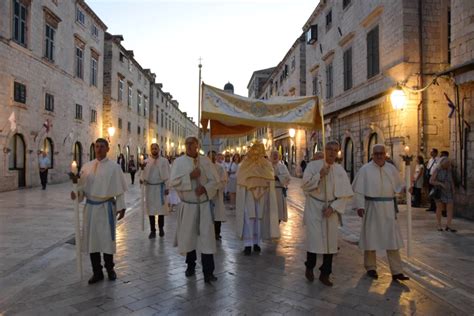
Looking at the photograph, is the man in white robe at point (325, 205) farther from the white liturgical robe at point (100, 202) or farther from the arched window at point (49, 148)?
the arched window at point (49, 148)

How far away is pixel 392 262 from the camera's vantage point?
17.9 feet

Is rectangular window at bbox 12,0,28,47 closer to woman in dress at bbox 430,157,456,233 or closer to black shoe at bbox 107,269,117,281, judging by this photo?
black shoe at bbox 107,269,117,281

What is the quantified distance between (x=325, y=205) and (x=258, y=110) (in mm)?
2199

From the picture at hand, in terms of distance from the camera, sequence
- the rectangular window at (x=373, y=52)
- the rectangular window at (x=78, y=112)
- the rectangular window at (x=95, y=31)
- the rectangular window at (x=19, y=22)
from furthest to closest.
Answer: the rectangular window at (x=95, y=31) < the rectangular window at (x=78, y=112) < the rectangular window at (x=19, y=22) < the rectangular window at (x=373, y=52)

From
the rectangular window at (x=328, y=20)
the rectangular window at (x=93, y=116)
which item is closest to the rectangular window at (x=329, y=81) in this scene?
the rectangular window at (x=328, y=20)

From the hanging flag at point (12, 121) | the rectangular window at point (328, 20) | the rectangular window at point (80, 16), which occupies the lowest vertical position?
the hanging flag at point (12, 121)

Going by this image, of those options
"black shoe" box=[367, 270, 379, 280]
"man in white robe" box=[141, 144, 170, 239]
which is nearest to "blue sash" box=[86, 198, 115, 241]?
"man in white robe" box=[141, 144, 170, 239]

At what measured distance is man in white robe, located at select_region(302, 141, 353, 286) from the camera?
16.9 ft

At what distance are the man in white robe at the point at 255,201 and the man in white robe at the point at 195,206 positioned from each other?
157cm

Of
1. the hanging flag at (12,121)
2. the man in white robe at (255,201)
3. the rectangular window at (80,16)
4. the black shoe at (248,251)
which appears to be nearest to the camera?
the black shoe at (248,251)

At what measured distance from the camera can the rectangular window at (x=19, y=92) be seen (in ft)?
58.0

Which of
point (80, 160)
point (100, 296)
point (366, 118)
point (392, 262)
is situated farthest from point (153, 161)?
point (80, 160)

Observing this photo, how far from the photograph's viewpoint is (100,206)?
529cm

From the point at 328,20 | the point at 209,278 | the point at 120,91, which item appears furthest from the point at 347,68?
the point at 120,91
